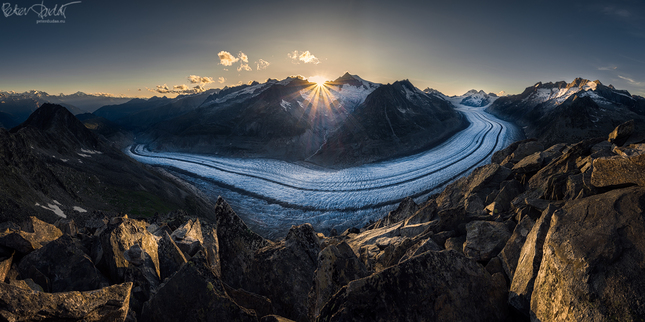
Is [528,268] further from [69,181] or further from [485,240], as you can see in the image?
[69,181]

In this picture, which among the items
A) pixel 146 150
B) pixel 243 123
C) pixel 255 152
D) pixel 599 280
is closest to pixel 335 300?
pixel 599 280

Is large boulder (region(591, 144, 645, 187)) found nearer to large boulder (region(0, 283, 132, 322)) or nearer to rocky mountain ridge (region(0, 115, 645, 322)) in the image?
rocky mountain ridge (region(0, 115, 645, 322))

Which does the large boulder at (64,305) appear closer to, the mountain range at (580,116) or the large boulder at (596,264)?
the large boulder at (596,264)

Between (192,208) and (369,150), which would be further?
(369,150)

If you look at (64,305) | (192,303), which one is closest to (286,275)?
(192,303)

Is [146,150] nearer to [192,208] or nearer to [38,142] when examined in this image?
[38,142]

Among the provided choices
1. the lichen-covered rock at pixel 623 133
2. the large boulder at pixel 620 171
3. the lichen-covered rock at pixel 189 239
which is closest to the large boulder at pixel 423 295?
the large boulder at pixel 620 171
